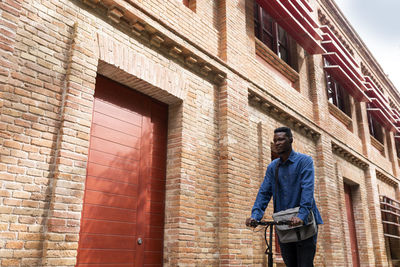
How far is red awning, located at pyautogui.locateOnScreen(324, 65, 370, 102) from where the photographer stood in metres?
11.2

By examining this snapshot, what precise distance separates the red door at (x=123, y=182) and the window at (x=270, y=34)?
167 inches


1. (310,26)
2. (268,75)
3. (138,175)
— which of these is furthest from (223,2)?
(138,175)

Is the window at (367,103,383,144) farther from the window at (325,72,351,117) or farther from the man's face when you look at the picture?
the man's face

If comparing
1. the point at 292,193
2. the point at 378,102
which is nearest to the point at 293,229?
the point at 292,193

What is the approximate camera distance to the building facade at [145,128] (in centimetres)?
377

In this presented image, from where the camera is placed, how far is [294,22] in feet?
28.6

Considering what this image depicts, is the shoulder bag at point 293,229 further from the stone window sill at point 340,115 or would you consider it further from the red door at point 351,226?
the red door at point 351,226

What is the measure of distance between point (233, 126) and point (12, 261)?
4030mm

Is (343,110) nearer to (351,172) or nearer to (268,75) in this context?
(351,172)

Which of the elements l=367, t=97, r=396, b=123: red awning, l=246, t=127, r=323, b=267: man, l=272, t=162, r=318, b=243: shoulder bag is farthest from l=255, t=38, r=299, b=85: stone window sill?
l=367, t=97, r=396, b=123: red awning

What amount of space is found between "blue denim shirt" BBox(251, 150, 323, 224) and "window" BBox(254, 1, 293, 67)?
5573 millimetres

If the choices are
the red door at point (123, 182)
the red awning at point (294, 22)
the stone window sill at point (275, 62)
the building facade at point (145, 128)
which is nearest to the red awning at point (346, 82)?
the red awning at point (294, 22)

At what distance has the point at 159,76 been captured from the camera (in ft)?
17.8

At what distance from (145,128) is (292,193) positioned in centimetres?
262
